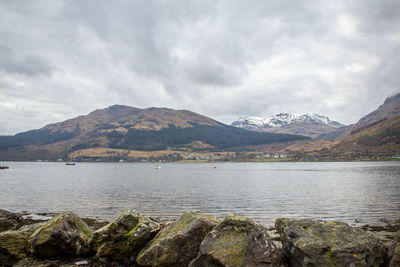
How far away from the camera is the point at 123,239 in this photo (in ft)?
42.7

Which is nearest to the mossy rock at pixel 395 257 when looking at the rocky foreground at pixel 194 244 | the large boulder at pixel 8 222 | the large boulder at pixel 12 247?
the rocky foreground at pixel 194 244

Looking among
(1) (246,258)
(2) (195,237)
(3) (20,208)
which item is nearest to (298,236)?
(1) (246,258)

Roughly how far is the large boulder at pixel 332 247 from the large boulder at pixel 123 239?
263 inches

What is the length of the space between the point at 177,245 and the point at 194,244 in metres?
0.78

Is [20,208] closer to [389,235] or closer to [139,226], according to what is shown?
[139,226]

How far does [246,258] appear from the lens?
402 inches

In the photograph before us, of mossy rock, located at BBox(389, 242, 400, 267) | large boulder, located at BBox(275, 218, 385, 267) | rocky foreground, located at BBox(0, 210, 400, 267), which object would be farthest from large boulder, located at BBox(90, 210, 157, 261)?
mossy rock, located at BBox(389, 242, 400, 267)

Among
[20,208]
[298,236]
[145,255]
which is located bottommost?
[20,208]

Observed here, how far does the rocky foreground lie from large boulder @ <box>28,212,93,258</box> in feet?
0.14

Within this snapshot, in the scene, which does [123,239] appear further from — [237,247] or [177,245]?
[237,247]

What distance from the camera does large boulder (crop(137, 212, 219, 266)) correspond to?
38.4 ft

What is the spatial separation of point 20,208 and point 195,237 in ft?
132

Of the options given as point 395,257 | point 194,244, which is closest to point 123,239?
point 194,244

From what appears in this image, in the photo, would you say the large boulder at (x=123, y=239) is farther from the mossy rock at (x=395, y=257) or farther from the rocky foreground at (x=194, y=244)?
the mossy rock at (x=395, y=257)
